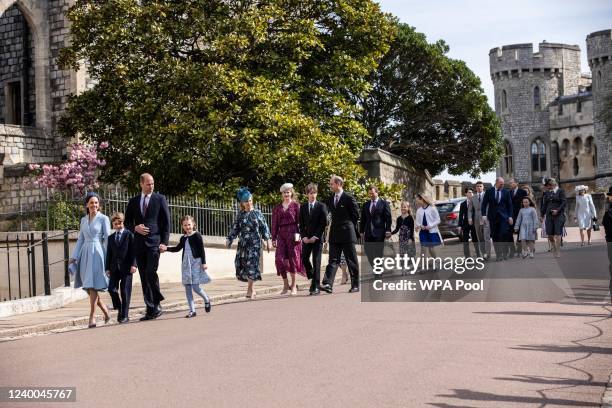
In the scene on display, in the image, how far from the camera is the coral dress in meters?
16.9

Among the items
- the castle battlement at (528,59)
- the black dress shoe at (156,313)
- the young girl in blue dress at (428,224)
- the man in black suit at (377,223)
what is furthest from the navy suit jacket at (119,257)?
the castle battlement at (528,59)

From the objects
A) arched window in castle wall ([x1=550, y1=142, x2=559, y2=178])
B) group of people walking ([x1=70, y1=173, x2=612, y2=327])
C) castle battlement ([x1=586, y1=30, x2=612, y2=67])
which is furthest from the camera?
arched window in castle wall ([x1=550, y1=142, x2=559, y2=178])

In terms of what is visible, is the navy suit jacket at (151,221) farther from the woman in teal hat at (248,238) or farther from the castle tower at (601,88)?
the castle tower at (601,88)

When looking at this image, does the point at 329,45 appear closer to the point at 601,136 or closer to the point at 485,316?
the point at 485,316

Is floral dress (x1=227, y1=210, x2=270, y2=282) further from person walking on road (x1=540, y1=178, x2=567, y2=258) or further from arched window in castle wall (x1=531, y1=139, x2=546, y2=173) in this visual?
arched window in castle wall (x1=531, y1=139, x2=546, y2=173)

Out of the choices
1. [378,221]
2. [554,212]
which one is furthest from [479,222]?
[378,221]

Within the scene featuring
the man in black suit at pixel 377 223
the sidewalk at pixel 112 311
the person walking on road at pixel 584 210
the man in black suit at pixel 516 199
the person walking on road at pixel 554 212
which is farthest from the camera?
the person walking on road at pixel 584 210

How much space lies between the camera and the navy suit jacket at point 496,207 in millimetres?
22312

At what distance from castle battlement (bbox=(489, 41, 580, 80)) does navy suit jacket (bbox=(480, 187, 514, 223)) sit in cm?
7902

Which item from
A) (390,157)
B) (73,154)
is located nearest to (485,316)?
(73,154)

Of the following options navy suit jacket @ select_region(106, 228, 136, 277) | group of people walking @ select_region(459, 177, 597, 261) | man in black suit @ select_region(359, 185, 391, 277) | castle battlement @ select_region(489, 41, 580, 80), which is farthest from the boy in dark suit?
castle battlement @ select_region(489, 41, 580, 80)

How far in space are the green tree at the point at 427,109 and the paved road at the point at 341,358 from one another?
33.9 meters

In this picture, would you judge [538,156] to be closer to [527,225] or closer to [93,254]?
[527,225]

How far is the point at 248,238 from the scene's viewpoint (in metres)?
16.5
